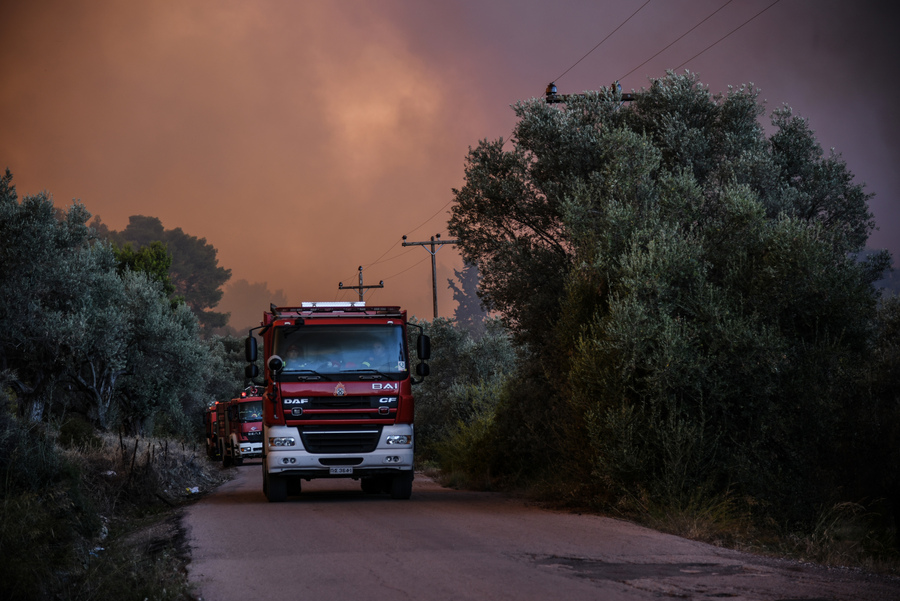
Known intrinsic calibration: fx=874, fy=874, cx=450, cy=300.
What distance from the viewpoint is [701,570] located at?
327 inches

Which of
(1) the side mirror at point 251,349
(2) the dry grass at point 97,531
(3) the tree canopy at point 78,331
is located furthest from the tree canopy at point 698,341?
(3) the tree canopy at point 78,331

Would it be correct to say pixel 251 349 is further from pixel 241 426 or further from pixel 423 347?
pixel 241 426

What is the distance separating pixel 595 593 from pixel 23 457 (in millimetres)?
8931

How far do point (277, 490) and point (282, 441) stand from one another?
133cm

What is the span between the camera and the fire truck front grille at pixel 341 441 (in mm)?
15531

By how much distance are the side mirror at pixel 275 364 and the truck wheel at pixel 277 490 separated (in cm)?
202

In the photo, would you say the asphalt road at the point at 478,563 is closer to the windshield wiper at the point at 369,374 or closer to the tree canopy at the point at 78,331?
the windshield wiper at the point at 369,374

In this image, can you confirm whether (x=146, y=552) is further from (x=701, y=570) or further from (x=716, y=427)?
(x=716, y=427)

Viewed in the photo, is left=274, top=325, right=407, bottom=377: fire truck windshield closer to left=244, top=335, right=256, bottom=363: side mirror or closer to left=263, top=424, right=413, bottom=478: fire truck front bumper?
left=244, top=335, right=256, bottom=363: side mirror

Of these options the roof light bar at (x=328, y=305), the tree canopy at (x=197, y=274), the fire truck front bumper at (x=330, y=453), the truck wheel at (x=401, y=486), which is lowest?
the truck wheel at (x=401, y=486)

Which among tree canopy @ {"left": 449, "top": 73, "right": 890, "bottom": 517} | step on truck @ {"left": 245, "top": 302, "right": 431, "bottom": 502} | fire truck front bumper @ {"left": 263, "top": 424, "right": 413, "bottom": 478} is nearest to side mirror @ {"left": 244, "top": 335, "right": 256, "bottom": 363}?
step on truck @ {"left": 245, "top": 302, "right": 431, "bottom": 502}

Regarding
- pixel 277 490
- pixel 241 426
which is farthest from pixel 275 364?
pixel 241 426

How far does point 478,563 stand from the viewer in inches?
342

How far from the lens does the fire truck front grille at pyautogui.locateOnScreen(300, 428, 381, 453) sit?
1553 centimetres
